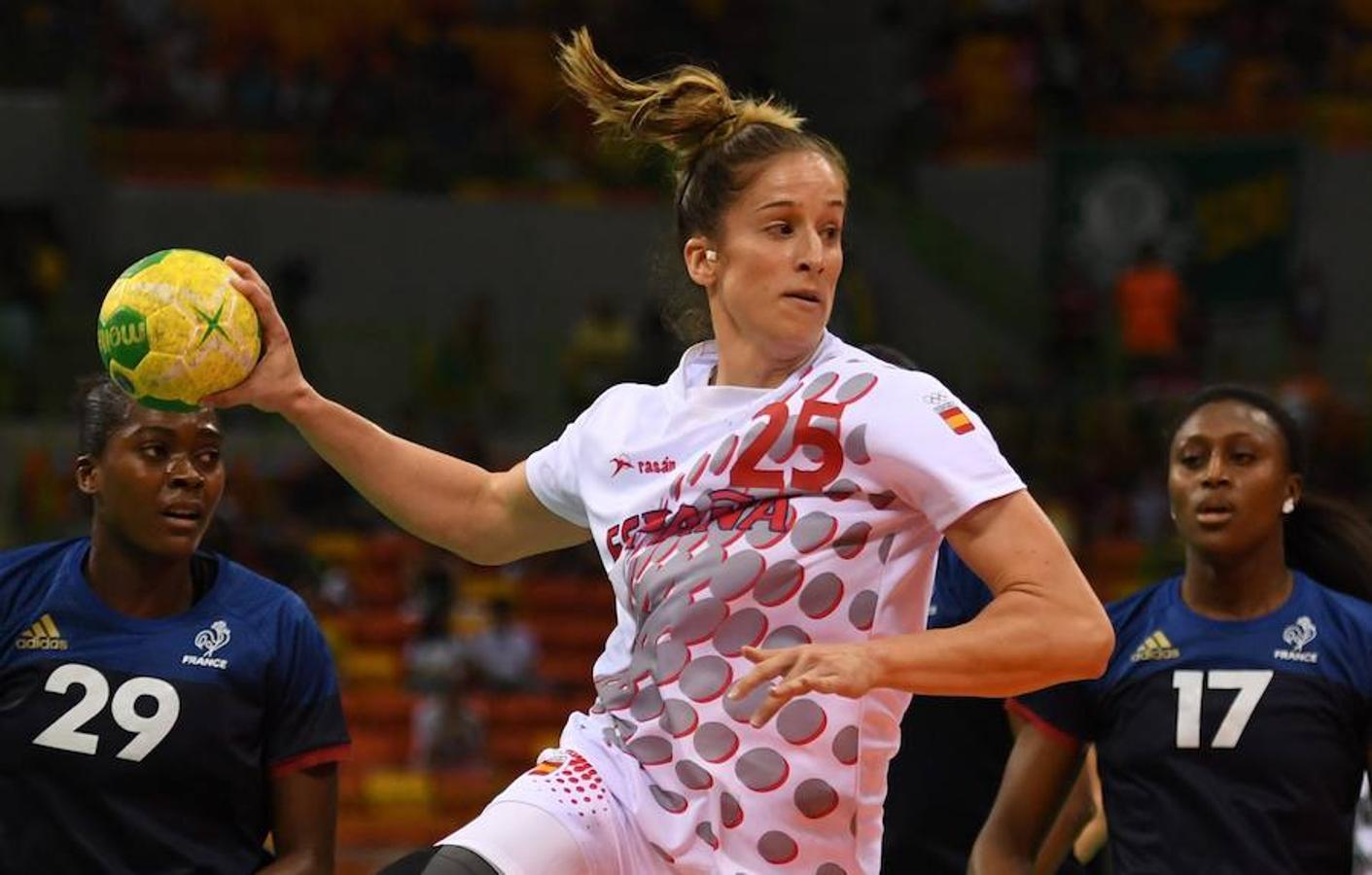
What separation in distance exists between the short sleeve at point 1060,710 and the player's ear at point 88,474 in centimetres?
209

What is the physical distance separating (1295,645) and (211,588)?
7.79 ft

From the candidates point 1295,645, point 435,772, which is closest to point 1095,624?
point 1295,645

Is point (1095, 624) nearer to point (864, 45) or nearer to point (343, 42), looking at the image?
point (343, 42)

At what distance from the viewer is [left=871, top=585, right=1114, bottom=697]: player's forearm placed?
326 cm

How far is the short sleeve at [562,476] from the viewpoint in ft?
13.5

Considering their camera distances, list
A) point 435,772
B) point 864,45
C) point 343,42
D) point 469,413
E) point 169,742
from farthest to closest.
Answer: point 864,45
point 343,42
point 469,413
point 435,772
point 169,742

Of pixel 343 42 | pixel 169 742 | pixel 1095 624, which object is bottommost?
pixel 169 742

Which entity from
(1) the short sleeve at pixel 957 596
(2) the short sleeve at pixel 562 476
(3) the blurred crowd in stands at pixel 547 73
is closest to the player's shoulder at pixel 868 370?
(2) the short sleeve at pixel 562 476

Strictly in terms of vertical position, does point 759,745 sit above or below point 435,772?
above

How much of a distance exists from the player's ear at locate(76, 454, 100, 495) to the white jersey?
1558 millimetres

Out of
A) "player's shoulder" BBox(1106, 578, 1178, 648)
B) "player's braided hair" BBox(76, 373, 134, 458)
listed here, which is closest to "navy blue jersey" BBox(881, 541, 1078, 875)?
"player's shoulder" BBox(1106, 578, 1178, 648)

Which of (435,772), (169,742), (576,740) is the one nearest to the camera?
(576,740)

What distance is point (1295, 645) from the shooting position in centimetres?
491

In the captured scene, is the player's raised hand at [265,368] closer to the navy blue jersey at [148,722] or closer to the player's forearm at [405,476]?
the player's forearm at [405,476]
